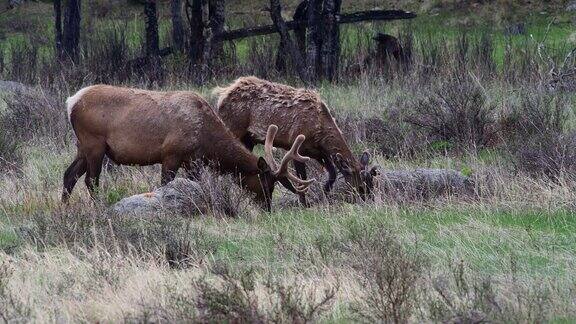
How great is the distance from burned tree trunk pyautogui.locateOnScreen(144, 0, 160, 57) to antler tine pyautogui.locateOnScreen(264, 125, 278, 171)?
11.5 meters

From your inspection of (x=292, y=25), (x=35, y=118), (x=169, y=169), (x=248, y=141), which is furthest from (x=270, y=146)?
(x=292, y=25)

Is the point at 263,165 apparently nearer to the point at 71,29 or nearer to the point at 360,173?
the point at 360,173

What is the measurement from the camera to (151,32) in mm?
25969

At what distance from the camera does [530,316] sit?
24.0 ft

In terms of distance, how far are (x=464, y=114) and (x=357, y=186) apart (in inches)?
147

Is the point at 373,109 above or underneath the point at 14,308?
underneath

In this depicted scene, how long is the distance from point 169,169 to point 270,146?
1169mm

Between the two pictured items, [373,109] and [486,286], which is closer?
[486,286]

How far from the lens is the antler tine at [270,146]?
12922 millimetres

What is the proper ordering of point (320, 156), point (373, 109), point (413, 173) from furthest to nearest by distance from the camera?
point (373, 109) → point (320, 156) → point (413, 173)

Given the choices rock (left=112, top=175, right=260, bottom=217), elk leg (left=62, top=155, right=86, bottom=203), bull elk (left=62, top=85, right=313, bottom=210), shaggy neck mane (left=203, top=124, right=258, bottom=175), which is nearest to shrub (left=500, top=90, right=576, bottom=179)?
bull elk (left=62, top=85, right=313, bottom=210)

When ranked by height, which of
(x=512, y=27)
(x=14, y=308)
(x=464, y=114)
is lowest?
(x=512, y=27)

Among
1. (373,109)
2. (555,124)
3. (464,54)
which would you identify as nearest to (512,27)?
(464,54)

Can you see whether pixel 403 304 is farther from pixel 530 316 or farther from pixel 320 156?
pixel 320 156
